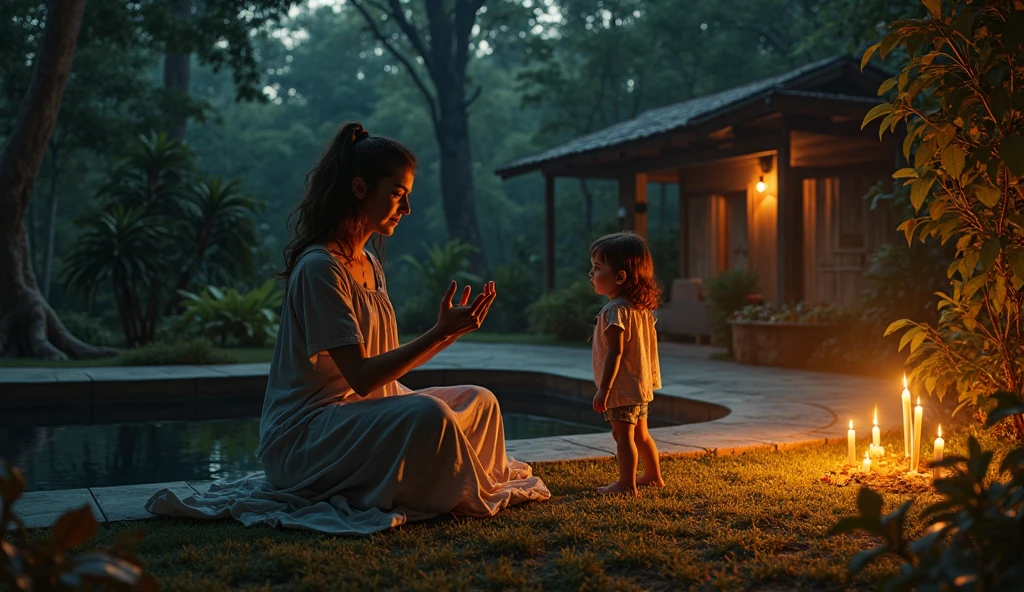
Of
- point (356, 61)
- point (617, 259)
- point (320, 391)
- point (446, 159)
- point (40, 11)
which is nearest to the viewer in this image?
point (320, 391)

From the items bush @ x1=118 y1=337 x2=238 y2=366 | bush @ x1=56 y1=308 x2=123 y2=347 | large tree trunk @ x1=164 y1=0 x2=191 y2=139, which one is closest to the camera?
bush @ x1=118 y1=337 x2=238 y2=366

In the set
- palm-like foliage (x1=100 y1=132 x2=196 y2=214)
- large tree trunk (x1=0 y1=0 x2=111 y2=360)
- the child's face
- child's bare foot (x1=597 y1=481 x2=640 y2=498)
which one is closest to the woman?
child's bare foot (x1=597 y1=481 x2=640 y2=498)

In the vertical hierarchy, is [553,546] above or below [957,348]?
below

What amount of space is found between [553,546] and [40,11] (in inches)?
671

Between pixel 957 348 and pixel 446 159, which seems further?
pixel 446 159

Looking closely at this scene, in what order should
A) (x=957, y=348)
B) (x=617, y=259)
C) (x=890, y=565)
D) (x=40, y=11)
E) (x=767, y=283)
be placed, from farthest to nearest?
(x=40, y=11)
(x=767, y=283)
(x=957, y=348)
(x=617, y=259)
(x=890, y=565)

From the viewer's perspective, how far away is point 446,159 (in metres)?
24.7

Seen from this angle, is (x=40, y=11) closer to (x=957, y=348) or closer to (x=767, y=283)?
(x=767, y=283)

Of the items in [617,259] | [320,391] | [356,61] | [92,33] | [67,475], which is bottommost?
[67,475]

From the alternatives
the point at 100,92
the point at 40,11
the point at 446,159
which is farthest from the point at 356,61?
the point at 40,11

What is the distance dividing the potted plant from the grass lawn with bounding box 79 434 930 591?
6.22 m

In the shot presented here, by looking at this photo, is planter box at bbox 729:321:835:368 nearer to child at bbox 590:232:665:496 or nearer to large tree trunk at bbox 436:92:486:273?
child at bbox 590:232:665:496

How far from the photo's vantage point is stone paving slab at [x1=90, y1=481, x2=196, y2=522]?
3.69 m

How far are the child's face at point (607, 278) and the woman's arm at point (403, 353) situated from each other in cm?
94
